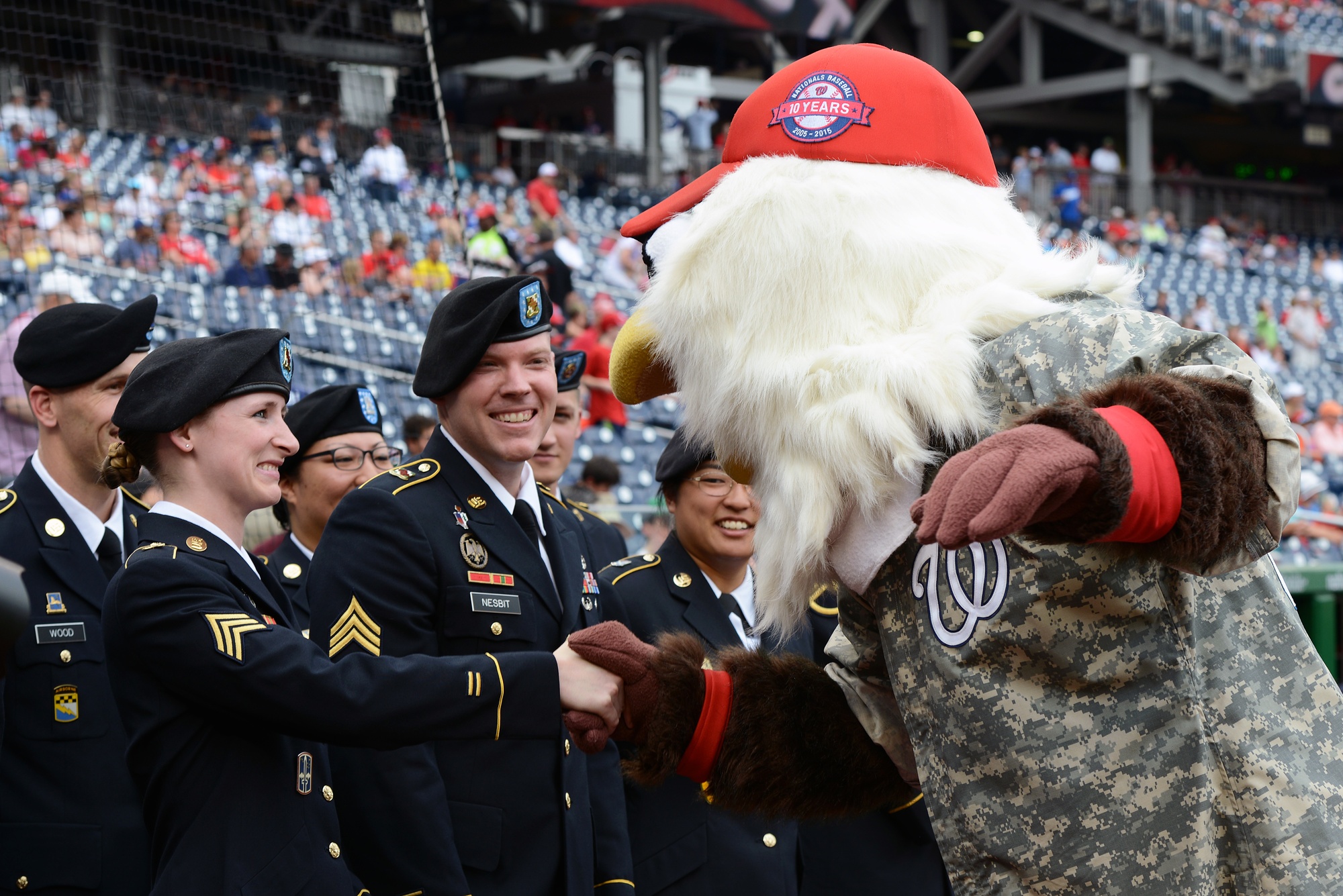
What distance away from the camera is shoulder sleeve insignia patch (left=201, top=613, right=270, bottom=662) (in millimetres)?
2111

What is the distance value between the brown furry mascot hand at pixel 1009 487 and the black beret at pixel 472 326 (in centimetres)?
147

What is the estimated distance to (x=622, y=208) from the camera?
16.5 meters

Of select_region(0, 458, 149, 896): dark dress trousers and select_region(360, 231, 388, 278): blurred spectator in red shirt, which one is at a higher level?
select_region(360, 231, 388, 278): blurred spectator in red shirt

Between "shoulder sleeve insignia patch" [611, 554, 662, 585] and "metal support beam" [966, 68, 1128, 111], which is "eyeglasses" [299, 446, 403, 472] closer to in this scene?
"shoulder sleeve insignia patch" [611, 554, 662, 585]

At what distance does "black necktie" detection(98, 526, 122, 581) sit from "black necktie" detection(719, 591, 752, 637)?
1434 millimetres

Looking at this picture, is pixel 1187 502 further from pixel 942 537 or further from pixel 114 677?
pixel 114 677

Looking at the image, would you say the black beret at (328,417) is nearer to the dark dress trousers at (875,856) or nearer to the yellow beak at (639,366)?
the dark dress trousers at (875,856)

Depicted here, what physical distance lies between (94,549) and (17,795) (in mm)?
535

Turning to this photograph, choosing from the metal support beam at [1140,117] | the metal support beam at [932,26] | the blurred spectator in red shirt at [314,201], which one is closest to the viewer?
the blurred spectator in red shirt at [314,201]

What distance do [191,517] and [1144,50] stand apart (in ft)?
73.9

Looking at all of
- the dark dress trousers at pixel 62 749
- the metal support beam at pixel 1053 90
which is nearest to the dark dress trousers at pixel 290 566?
the dark dress trousers at pixel 62 749

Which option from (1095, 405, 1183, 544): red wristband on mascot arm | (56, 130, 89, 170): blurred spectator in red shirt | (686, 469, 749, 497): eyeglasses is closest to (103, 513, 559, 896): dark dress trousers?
(1095, 405, 1183, 544): red wristband on mascot arm

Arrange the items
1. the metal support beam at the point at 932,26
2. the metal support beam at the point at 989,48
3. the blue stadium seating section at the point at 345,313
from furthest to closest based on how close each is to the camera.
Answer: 1. the metal support beam at the point at 932,26
2. the metal support beam at the point at 989,48
3. the blue stadium seating section at the point at 345,313

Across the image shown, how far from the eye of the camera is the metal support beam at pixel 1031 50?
22.8 meters
